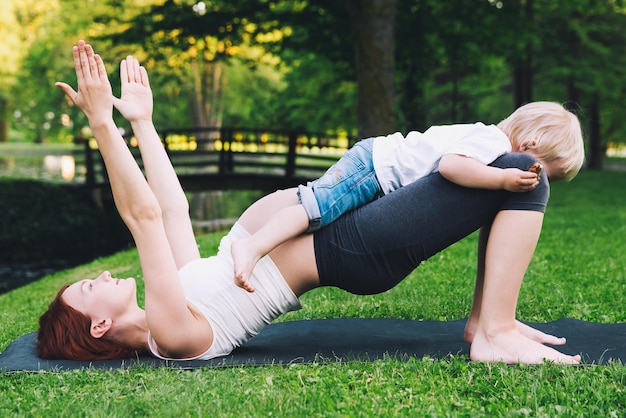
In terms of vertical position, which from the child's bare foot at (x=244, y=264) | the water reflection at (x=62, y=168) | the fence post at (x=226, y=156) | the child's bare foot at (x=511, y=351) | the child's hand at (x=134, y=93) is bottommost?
the water reflection at (x=62, y=168)

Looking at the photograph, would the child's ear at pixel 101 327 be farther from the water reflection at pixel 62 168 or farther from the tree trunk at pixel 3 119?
the tree trunk at pixel 3 119

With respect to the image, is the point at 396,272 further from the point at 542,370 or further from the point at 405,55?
the point at 405,55

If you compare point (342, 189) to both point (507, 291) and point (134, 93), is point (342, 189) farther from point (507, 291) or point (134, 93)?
point (134, 93)

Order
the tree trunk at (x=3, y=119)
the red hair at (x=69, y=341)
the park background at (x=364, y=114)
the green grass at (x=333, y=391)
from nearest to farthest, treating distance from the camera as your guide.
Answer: the green grass at (x=333, y=391) → the park background at (x=364, y=114) → the red hair at (x=69, y=341) → the tree trunk at (x=3, y=119)

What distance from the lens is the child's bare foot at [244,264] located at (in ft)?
9.64

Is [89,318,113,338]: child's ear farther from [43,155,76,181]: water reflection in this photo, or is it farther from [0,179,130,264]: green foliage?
[43,155,76,181]: water reflection

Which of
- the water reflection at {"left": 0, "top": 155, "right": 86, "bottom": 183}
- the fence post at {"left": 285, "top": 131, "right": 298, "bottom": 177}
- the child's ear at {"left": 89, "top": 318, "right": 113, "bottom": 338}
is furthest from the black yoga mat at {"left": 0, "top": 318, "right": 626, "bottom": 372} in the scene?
the water reflection at {"left": 0, "top": 155, "right": 86, "bottom": 183}

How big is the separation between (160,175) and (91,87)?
2.34 ft

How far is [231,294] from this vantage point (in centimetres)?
319

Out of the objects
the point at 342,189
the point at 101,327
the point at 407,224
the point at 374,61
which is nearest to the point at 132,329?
the point at 101,327

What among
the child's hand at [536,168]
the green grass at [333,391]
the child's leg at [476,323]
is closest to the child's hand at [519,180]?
the child's hand at [536,168]

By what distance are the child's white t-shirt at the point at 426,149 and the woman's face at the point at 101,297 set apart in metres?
1.28

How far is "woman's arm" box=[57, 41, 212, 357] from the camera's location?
113 inches

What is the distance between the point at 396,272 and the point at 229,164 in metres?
14.5
